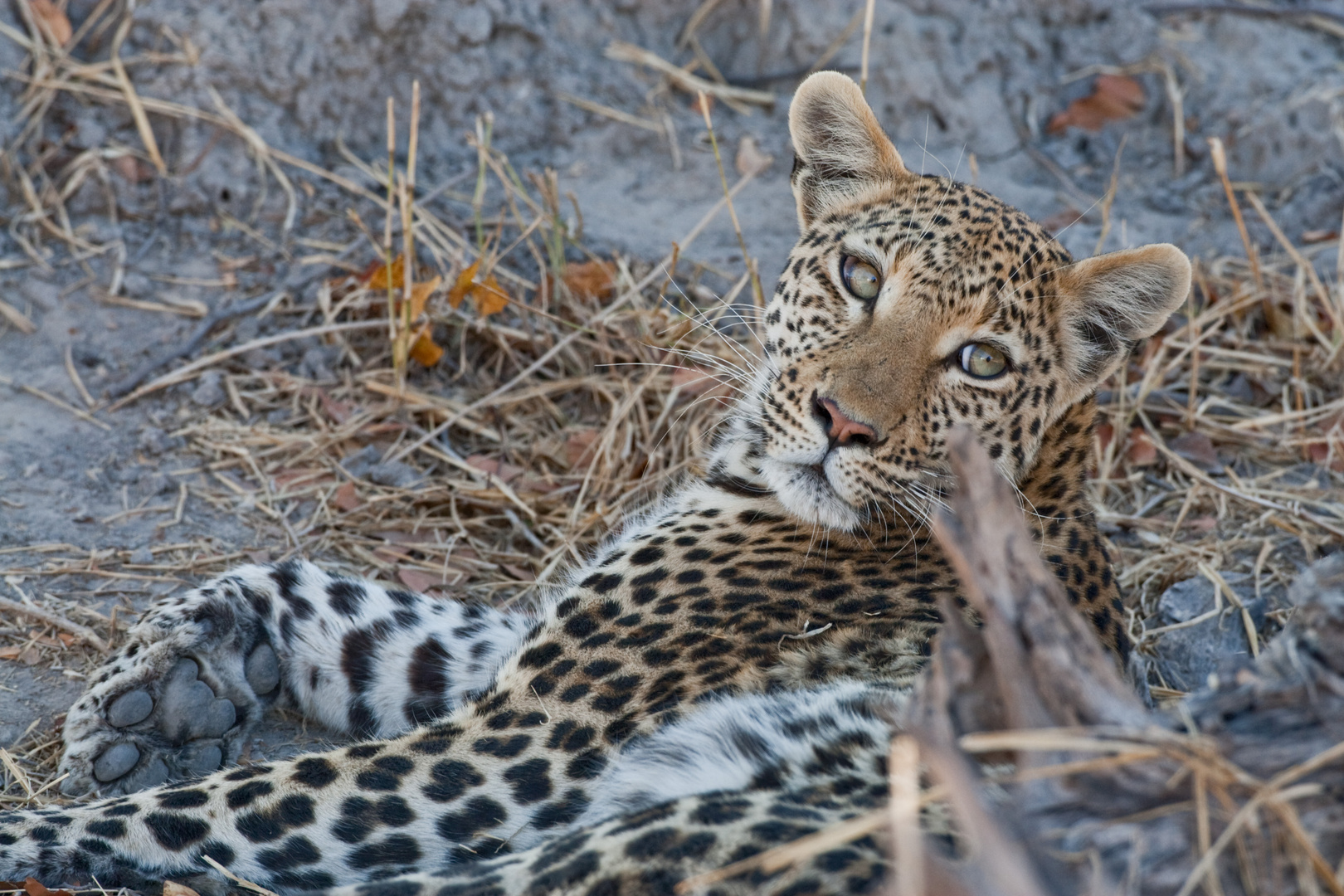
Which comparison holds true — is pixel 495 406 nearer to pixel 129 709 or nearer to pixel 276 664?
pixel 276 664

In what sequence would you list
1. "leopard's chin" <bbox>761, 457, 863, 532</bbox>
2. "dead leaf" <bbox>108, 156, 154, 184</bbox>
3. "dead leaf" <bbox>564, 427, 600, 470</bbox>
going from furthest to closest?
"dead leaf" <bbox>108, 156, 154, 184</bbox> < "dead leaf" <bbox>564, 427, 600, 470</bbox> < "leopard's chin" <bbox>761, 457, 863, 532</bbox>

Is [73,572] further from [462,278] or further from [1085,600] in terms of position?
[1085,600]

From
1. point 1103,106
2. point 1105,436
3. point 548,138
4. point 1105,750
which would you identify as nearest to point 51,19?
point 548,138

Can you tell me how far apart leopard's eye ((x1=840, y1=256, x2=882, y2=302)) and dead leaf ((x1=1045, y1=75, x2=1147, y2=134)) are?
4.31 meters

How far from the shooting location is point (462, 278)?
5484 mm

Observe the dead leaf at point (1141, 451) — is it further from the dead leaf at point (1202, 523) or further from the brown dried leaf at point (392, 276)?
the brown dried leaf at point (392, 276)

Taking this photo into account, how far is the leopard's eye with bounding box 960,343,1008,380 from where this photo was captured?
149 inches

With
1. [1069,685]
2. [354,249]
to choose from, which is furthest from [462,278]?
[1069,685]

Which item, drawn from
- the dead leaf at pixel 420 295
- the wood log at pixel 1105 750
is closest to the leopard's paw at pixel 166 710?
the dead leaf at pixel 420 295

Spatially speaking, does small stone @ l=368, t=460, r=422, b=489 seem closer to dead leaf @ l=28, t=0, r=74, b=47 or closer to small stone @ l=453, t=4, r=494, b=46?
small stone @ l=453, t=4, r=494, b=46

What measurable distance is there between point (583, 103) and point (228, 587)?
401 centimetres

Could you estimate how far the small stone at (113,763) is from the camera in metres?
3.74

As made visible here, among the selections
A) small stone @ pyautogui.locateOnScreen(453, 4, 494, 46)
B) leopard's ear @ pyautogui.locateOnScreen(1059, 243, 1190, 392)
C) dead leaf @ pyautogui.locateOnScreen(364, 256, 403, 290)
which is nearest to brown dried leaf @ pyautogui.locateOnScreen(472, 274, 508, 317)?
dead leaf @ pyautogui.locateOnScreen(364, 256, 403, 290)

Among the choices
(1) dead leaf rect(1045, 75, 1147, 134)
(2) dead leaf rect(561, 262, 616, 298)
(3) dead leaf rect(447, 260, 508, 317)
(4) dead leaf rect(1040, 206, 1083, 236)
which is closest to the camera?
(3) dead leaf rect(447, 260, 508, 317)
